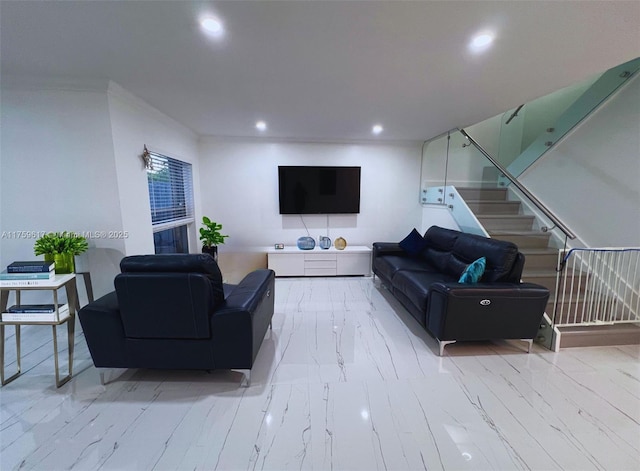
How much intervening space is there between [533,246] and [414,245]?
144 centimetres

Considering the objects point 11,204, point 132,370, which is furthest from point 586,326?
point 11,204

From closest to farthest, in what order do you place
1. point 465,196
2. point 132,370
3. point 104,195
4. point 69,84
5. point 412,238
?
1. point 132,370
2. point 69,84
3. point 104,195
4. point 465,196
5. point 412,238

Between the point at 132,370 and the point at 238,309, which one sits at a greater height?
the point at 238,309

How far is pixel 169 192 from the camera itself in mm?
3674

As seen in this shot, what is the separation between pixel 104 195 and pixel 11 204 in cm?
85

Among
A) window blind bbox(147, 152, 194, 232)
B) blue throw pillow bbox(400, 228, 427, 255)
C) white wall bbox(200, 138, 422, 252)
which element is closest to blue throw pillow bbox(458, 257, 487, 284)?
blue throw pillow bbox(400, 228, 427, 255)

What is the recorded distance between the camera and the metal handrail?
8.63ft

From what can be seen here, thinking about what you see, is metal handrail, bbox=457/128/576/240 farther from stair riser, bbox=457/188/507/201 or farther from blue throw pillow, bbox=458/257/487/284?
blue throw pillow, bbox=458/257/487/284

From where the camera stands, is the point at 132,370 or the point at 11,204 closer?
the point at 132,370

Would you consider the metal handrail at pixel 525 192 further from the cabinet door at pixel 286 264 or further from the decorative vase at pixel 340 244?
the cabinet door at pixel 286 264

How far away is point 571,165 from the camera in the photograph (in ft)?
11.5

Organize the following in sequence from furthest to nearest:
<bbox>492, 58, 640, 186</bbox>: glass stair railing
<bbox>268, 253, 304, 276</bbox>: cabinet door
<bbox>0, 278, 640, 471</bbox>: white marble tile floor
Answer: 1. <bbox>268, 253, 304, 276</bbox>: cabinet door
2. <bbox>492, 58, 640, 186</bbox>: glass stair railing
3. <bbox>0, 278, 640, 471</bbox>: white marble tile floor

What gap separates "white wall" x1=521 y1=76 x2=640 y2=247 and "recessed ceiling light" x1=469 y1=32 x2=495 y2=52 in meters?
2.53

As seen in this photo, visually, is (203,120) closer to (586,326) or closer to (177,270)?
(177,270)
